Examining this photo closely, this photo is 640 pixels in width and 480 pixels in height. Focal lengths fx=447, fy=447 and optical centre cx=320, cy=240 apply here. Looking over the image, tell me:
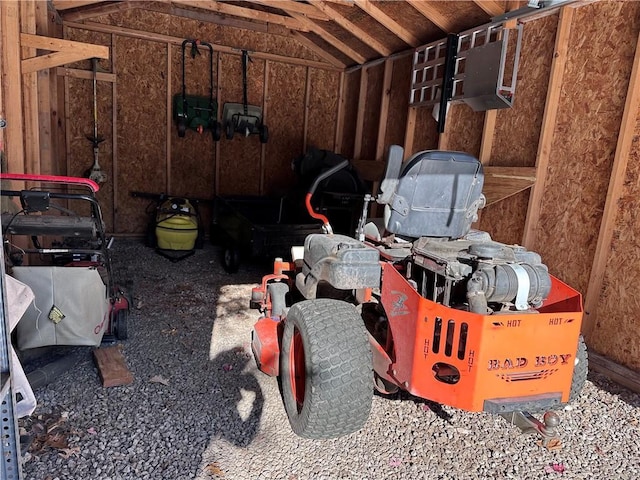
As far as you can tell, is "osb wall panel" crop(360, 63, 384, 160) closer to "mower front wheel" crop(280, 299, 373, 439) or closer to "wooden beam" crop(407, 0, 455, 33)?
"wooden beam" crop(407, 0, 455, 33)

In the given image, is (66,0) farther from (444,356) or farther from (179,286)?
(444,356)

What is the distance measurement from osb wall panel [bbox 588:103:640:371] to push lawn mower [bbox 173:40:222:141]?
18.0 ft

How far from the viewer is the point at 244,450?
87.2 inches

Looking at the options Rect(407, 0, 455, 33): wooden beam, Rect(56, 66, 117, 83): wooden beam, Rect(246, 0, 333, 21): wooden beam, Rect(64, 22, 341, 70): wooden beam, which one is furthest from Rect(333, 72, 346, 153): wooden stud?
Rect(56, 66, 117, 83): wooden beam

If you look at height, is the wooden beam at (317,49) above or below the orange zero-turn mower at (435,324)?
above

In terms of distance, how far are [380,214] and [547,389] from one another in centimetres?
504

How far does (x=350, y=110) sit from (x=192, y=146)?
2.71m

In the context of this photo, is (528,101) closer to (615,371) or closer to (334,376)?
(615,371)

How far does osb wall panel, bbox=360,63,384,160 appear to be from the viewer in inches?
270

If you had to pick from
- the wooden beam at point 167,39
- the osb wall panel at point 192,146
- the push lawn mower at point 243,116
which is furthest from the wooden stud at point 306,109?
the osb wall panel at point 192,146

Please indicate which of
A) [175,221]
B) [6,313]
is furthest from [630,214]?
[175,221]

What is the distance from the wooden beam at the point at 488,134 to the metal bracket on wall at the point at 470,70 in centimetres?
8

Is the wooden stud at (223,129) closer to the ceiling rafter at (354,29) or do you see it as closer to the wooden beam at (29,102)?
the ceiling rafter at (354,29)

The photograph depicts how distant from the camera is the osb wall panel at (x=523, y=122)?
13.3ft
